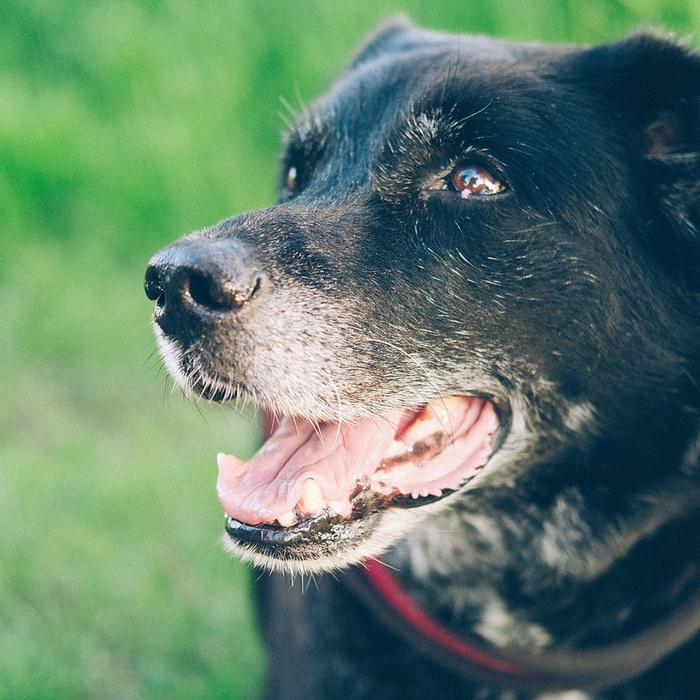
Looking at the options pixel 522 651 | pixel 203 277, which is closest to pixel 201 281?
pixel 203 277

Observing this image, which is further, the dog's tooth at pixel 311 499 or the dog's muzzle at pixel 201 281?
the dog's tooth at pixel 311 499

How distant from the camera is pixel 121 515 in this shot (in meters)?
3.56

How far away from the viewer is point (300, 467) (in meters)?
2.07

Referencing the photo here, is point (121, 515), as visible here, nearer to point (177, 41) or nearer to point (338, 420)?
point (338, 420)

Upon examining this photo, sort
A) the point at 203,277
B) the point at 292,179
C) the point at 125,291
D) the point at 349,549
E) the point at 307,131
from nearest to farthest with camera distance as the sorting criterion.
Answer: the point at 203,277, the point at 349,549, the point at 307,131, the point at 292,179, the point at 125,291

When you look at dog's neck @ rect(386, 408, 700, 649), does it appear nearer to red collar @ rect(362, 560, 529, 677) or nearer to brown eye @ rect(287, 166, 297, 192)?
red collar @ rect(362, 560, 529, 677)

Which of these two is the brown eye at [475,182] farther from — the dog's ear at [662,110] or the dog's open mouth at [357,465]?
the dog's open mouth at [357,465]

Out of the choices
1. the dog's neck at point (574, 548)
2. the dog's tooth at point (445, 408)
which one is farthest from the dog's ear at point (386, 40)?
the dog's neck at point (574, 548)

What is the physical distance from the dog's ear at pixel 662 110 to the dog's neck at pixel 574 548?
472mm

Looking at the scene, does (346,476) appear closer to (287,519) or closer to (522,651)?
(287,519)

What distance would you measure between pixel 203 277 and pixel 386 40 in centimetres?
140

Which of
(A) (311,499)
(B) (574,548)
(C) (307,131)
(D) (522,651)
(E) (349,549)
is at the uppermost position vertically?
(C) (307,131)

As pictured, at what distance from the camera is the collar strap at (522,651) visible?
7.03 ft

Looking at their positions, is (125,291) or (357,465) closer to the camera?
(357,465)
